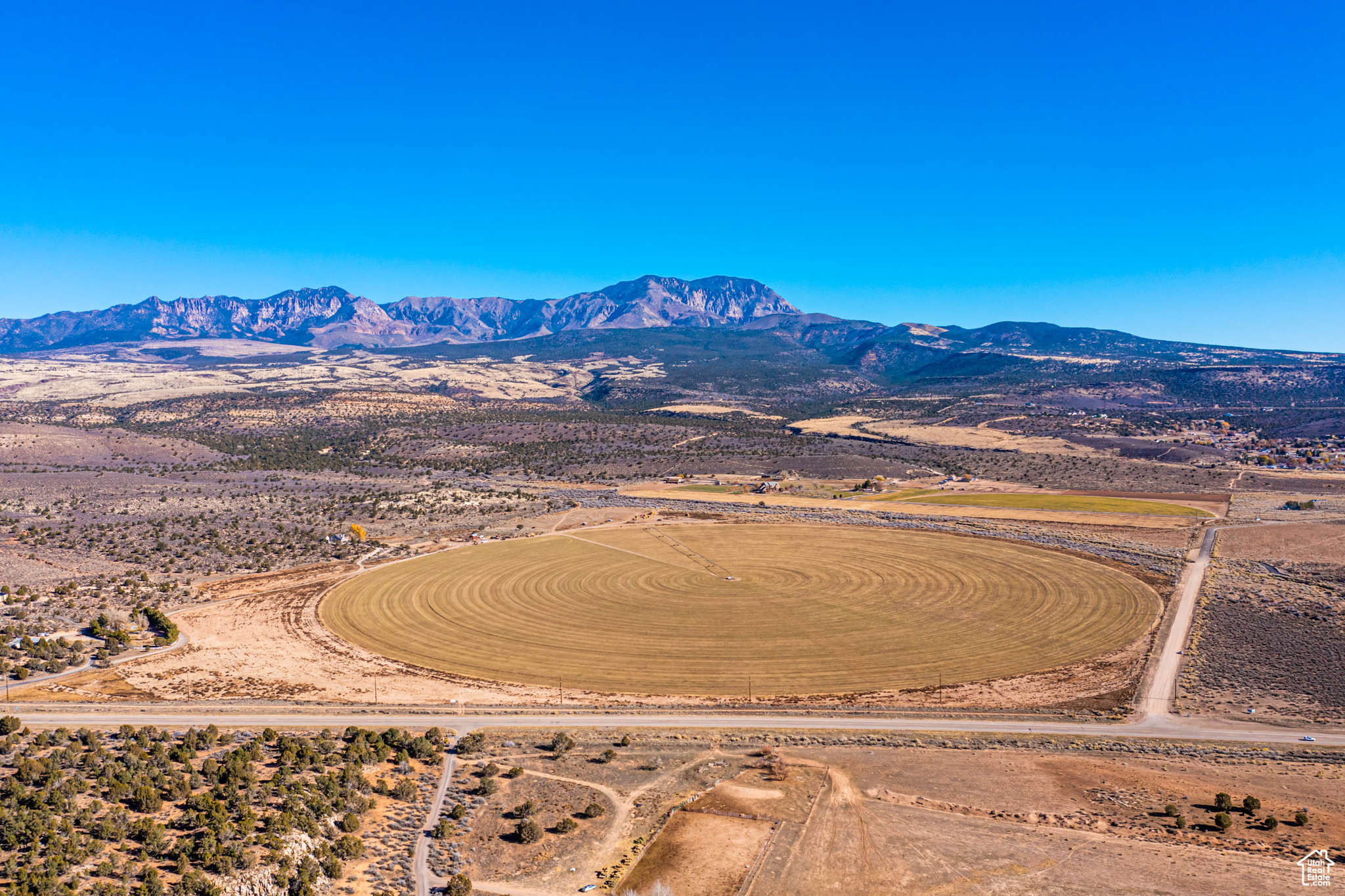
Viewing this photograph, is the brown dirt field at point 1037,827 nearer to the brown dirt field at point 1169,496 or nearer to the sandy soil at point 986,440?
the brown dirt field at point 1169,496

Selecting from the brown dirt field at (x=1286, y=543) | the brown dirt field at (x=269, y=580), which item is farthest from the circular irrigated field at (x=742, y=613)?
the brown dirt field at (x=1286, y=543)

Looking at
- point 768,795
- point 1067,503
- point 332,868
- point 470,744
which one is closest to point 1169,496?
point 1067,503

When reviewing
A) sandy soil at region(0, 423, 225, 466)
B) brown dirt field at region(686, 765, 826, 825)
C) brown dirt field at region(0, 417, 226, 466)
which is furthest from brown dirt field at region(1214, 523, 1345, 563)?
brown dirt field at region(0, 417, 226, 466)

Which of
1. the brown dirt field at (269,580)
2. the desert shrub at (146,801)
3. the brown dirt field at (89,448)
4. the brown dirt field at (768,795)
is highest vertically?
the brown dirt field at (89,448)

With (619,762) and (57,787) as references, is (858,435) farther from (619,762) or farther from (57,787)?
(57,787)

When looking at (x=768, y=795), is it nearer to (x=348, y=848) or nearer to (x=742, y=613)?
(x=348, y=848)
